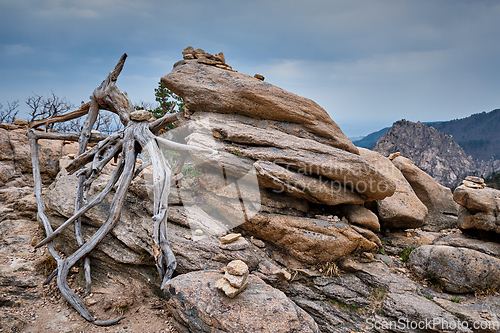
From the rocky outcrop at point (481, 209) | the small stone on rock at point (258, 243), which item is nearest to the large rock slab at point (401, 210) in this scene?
the rocky outcrop at point (481, 209)

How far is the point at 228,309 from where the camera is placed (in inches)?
201

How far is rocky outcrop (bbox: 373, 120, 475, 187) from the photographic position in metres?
42.4

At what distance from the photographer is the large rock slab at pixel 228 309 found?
4898mm

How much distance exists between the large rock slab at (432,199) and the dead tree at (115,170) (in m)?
11.3

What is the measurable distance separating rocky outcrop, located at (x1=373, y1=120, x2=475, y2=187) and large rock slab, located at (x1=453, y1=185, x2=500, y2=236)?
35229 millimetres

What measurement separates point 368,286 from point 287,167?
4.70 metres

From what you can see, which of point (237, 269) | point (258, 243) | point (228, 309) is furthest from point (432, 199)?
point (228, 309)

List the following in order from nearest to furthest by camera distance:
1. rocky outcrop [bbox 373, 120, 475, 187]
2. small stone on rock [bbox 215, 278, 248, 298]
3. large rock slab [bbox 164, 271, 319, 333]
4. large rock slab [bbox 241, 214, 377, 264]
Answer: large rock slab [bbox 164, 271, 319, 333], small stone on rock [bbox 215, 278, 248, 298], large rock slab [bbox 241, 214, 377, 264], rocky outcrop [bbox 373, 120, 475, 187]

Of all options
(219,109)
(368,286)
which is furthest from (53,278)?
(368,286)

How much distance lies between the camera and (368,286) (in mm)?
8062

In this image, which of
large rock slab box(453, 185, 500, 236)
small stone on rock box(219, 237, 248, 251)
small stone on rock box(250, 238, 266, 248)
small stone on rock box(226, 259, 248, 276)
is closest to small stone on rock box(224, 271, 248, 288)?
small stone on rock box(226, 259, 248, 276)

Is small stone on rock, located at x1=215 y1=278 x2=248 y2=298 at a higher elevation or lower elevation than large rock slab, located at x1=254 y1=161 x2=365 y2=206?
lower

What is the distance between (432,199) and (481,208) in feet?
12.9

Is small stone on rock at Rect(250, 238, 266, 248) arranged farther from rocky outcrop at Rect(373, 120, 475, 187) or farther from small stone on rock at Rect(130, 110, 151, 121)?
rocky outcrop at Rect(373, 120, 475, 187)
